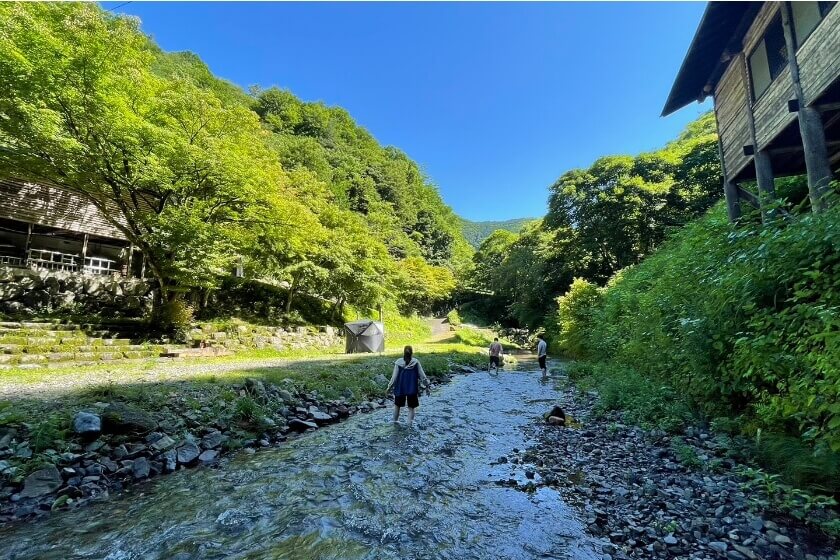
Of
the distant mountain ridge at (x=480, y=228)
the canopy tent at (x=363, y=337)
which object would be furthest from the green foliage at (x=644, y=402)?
the distant mountain ridge at (x=480, y=228)

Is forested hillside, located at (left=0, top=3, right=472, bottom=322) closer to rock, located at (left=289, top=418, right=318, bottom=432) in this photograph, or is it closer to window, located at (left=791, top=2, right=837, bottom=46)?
rock, located at (left=289, top=418, right=318, bottom=432)

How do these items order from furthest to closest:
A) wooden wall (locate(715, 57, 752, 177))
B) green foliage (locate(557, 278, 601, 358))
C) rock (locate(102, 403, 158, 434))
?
green foliage (locate(557, 278, 601, 358)), wooden wall (locate(715, 57, 752, 177)), rock (locate(102, 403, 158, 434))

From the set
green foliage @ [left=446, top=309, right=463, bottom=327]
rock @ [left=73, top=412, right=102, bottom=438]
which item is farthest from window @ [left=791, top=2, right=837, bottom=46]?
green foliage @ [left=446, top=309, right=463, bottom=327]

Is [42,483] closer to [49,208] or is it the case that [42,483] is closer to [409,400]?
[409,400]

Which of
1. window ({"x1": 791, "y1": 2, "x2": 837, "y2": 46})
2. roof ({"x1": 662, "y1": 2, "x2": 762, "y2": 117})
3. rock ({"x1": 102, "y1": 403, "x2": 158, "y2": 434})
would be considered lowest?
rock ({"x1": 102, "y1": 403, "x2": 158, "y2": 434})

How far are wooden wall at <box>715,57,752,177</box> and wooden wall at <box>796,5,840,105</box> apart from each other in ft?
9.56

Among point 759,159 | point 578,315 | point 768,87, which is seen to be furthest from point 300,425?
point 578,315

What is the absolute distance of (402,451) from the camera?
705cm

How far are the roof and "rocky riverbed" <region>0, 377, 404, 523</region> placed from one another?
48.7 ft

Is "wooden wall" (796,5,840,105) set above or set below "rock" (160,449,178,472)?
above

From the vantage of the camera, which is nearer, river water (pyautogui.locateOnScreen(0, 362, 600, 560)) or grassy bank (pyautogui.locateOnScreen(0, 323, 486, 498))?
river water (pyautogui.locateOnScreen(0, 362, 600, 560))

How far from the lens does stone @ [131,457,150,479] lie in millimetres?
5663

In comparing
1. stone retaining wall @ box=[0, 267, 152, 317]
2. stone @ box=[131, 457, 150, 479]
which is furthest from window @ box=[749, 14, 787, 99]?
stone retaining wall @ box=[0, 267, 152, 317]

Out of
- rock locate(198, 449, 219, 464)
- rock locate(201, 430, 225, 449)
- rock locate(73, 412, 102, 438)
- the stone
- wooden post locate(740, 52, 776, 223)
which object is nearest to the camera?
the stone
